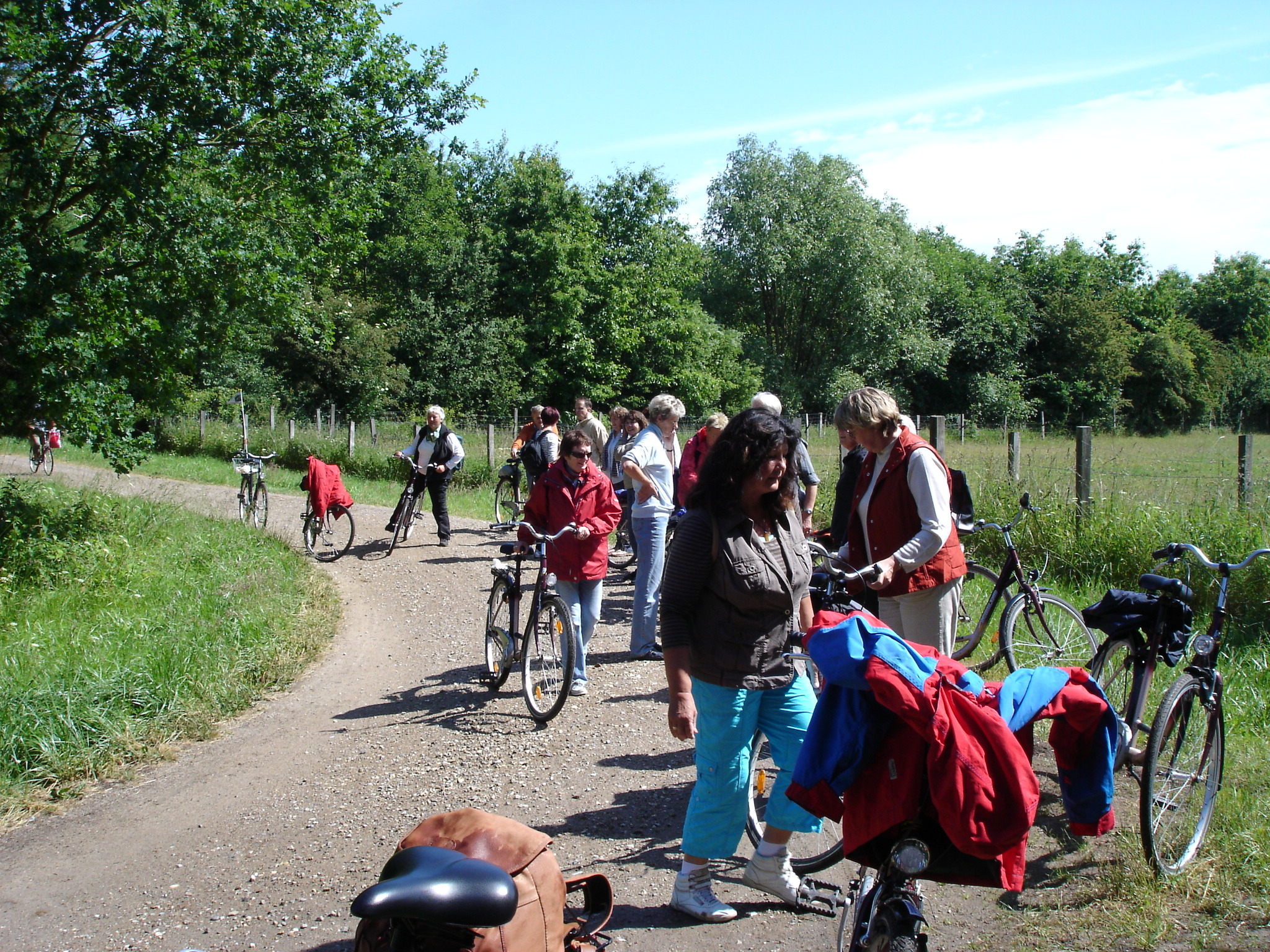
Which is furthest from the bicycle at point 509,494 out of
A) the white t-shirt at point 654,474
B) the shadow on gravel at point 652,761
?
the shadow on gravel at point 652,761

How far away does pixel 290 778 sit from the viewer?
5488 millimetres

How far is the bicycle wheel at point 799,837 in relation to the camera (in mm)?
4105

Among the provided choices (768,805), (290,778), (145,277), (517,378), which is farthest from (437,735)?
(517,378)

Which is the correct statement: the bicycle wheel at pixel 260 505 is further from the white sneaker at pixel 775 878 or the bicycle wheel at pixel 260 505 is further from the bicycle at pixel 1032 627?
the white sneaker at pixel 775 878

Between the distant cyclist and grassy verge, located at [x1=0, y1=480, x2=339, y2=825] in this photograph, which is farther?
the distant cyclist

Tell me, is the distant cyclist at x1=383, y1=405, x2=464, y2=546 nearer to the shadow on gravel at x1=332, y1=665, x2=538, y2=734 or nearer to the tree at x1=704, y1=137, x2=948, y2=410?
the shadow on gravel at x1=332, y1=665, x2=538, y2=734

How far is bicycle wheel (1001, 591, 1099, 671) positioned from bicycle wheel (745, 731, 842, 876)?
2.63m

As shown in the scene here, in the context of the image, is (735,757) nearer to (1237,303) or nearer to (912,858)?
(912,858)

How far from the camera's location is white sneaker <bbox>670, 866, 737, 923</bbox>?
372 cm

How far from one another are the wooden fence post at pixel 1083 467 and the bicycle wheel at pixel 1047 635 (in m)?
3.18

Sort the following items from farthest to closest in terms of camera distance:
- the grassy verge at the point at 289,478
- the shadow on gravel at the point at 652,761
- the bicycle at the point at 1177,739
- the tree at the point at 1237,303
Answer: the tree at the point at 1237,303 → the grassy verge at the point at 289,478 → the shadow on gravel at the point at 652,761 → the bicycle at the point at 1177,739

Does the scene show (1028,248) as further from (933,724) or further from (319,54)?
(933,724)

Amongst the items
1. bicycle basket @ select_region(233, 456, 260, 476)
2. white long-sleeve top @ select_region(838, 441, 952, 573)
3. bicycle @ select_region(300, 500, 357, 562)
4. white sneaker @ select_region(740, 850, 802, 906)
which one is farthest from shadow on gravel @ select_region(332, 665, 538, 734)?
bicycle basket @ select_region(233, 456, 260, 476)

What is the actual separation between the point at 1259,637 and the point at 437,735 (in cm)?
608
